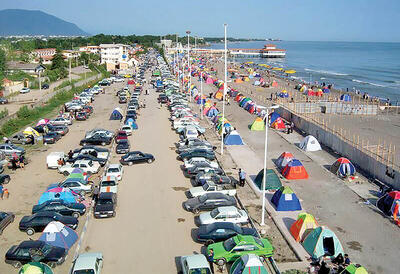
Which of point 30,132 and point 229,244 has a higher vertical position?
point 30,132

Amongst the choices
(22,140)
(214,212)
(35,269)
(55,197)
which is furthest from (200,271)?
(22,140)

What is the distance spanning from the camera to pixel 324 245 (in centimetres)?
1533

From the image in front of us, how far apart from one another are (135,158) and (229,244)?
1313 centimetres

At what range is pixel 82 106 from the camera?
155 feet

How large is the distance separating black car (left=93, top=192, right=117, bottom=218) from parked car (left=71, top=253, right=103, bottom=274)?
13.8 ft

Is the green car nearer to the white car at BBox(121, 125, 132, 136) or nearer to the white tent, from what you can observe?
the white tent

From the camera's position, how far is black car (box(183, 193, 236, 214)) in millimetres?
19031

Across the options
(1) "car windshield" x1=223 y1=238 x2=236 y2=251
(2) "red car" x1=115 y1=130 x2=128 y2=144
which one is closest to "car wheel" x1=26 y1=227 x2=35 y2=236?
(1) "car windshield" x1=223 y1=238 x2=236 y2=251

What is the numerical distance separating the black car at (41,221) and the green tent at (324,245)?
419 inches

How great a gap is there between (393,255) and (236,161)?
13.3 metres

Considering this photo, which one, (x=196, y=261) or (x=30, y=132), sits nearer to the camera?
(x=196, y=261)

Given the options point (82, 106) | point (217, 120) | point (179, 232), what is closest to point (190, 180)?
point (179, 232)

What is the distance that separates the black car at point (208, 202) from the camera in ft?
62.4

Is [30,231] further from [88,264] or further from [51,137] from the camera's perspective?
[51,137]
